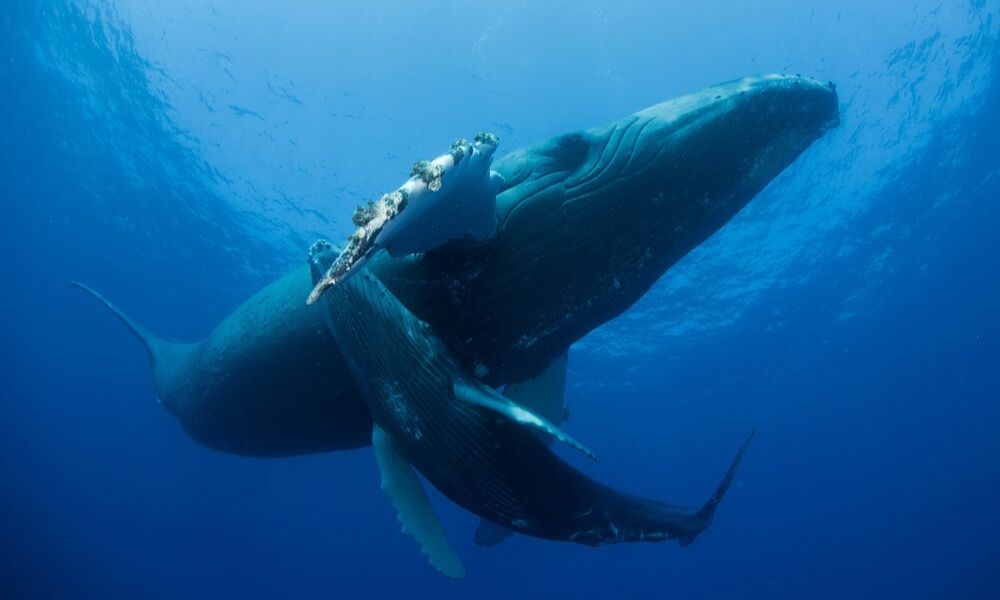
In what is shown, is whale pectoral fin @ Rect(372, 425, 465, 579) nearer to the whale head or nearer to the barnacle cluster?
the whale head

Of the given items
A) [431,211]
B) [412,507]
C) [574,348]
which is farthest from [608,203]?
[574,348]

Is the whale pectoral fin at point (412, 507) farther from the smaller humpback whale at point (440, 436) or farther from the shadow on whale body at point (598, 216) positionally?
the shadow on whale body at point (598, 216)

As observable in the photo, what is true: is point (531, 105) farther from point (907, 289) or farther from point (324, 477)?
point (324, 477)

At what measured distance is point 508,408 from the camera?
2.59m

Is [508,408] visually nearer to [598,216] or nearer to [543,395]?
[598,216]

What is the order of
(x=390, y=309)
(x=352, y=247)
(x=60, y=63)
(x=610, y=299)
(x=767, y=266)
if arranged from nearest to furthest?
(x=352, y=247), (x=390, y=309), (x=610, y=299), (x=60, y=63), (x=767, y=266)

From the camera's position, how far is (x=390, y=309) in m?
2.97

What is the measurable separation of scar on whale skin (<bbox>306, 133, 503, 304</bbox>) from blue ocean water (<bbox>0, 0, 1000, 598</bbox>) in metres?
19.4

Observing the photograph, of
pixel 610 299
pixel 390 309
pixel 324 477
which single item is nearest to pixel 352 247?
pixel 390 309

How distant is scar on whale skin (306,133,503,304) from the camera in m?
1.72

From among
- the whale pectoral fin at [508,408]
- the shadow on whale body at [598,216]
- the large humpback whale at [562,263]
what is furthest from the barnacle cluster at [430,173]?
the whale pectoral fin at [508,408]

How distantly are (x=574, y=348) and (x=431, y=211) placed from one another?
103 feet

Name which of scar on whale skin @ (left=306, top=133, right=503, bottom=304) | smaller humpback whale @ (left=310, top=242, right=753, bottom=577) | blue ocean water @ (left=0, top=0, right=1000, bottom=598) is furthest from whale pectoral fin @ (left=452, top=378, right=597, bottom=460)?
blue ocean water @ (left=0, top=0, right=1000, bottom=598)

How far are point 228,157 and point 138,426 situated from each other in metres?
29.1
